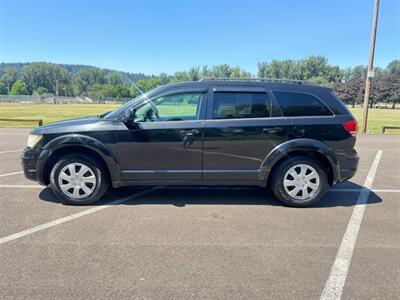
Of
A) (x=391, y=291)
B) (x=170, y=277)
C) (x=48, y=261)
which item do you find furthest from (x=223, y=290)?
(x=48, y=261)

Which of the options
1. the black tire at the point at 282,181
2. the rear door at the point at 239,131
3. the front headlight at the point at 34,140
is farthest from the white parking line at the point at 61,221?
the black tire at the point at 282,181

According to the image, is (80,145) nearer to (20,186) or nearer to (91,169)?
(91,169)

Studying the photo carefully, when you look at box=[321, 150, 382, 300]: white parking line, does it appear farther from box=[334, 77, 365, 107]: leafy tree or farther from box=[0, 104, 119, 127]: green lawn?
box=[334, 77, 365, 107]: leafy tree

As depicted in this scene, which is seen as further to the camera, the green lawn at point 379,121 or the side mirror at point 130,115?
the green lawn at point 379,121

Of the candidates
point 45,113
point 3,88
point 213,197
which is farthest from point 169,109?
point 3,88

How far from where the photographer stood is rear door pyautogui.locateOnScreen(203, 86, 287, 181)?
4.46 m

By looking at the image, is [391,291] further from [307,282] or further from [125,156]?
[125,156]

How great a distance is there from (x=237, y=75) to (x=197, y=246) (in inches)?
3277

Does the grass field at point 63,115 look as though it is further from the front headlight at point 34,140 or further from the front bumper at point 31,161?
the front bumper at point 31,161

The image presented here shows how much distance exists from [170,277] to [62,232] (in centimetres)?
163

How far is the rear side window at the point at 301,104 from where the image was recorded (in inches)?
179

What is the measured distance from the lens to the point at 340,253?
3.26 metres

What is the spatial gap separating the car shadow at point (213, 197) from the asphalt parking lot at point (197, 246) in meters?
0.02

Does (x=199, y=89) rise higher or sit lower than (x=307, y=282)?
higher
